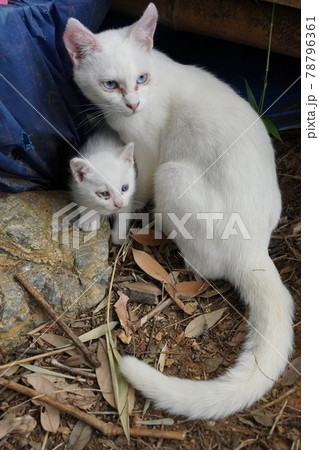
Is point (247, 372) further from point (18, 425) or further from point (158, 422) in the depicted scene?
point (18, 425)

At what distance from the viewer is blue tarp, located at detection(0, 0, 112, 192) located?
2361 mm

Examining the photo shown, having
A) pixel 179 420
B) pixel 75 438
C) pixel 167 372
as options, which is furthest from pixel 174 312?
pixel 75 438

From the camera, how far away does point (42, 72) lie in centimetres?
253

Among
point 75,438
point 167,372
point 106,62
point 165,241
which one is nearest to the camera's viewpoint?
point 75,438

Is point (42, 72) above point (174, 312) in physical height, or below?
above

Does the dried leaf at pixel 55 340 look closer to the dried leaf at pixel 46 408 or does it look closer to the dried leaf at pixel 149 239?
the dried leaf at pixel 46 408

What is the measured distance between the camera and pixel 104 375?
7.28ft

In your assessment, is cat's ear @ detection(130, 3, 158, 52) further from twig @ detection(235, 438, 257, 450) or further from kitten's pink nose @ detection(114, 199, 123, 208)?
twig @ detection(235, 438, 257, 450)

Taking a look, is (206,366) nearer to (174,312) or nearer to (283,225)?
(174,312)

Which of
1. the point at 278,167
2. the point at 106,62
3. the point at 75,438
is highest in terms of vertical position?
A: the point at 106,62

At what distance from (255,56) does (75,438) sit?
260 cm

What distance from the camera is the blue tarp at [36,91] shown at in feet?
7.75

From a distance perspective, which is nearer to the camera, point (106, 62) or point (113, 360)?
point (113, 360)

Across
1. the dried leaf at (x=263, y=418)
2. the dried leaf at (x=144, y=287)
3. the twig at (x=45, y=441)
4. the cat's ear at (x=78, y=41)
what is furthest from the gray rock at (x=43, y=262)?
the dried leaf at (x=263, y=418)
